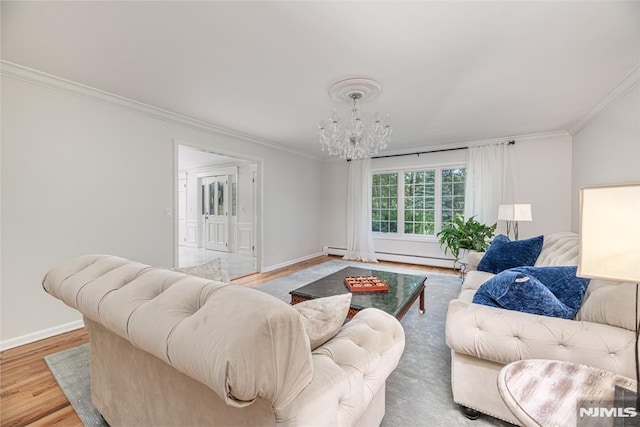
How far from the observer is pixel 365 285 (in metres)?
2.46

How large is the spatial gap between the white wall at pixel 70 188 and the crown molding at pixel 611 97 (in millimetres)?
4719

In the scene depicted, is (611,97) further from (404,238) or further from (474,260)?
(404,238)

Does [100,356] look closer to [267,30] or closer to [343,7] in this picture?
[267,30]

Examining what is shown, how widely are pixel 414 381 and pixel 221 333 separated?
171 cm

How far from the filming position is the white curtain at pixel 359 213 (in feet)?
18.7

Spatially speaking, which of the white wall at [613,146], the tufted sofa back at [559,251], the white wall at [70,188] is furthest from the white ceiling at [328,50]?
A: the tufted sofa back at [559,251]

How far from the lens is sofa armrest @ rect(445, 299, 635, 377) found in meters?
1.18

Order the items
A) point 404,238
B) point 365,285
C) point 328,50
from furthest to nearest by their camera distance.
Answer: point 404,238 → point 365,285 → point 328,50

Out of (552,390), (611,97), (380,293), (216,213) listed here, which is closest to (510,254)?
(380,293)

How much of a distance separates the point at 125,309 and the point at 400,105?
316cm

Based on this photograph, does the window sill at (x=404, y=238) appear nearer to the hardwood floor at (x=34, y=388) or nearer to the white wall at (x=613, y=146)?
the white wall at (x=613, y=146)

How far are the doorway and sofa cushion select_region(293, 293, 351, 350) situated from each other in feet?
14.5

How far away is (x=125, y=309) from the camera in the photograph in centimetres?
86

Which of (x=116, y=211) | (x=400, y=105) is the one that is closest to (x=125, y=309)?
(x=116, y=211)
